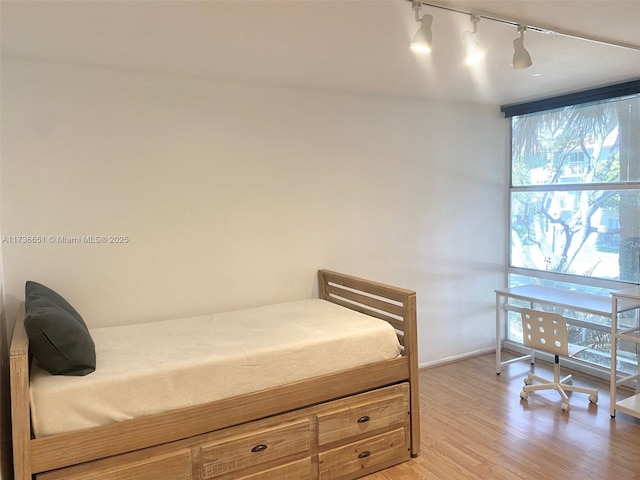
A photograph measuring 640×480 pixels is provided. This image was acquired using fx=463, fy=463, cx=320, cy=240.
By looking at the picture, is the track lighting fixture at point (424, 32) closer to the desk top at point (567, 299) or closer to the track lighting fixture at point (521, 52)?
the track lighting fixture at point (521, 52)

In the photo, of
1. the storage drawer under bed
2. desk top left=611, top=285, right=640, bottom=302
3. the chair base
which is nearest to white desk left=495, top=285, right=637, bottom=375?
desk top left=611, top=285, right=640, bottom=302

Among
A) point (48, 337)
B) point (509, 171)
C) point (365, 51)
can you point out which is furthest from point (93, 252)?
point (509, 171)

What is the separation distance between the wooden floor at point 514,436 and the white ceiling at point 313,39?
2.37 m

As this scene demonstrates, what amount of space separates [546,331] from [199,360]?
8.28ft

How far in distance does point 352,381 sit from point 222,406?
2.44 feet

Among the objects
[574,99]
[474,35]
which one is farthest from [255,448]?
[574,99]

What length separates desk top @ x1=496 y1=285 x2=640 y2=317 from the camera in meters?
3.33

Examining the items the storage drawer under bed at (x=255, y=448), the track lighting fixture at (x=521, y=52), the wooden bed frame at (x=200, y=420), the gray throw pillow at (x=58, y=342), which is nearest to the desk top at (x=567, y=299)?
the wooden bed frame at (x=200, y=420)

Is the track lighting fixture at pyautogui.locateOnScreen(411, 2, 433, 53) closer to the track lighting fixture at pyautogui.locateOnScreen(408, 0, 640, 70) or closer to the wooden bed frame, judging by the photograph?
the track lighting fixture at pyautogui.locateOnScreen(408, 0, 640, 70)

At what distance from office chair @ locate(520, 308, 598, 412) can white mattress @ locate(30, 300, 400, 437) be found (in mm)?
1325

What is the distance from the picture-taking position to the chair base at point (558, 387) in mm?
3365

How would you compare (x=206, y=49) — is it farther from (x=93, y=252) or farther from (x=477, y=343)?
(x=477, y=343)

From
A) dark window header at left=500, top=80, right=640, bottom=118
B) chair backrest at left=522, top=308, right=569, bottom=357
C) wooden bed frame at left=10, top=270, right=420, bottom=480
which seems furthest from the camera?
dark window header at left=500, top=80, right=640, bottom=118

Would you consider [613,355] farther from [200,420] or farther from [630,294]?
[200,420]
